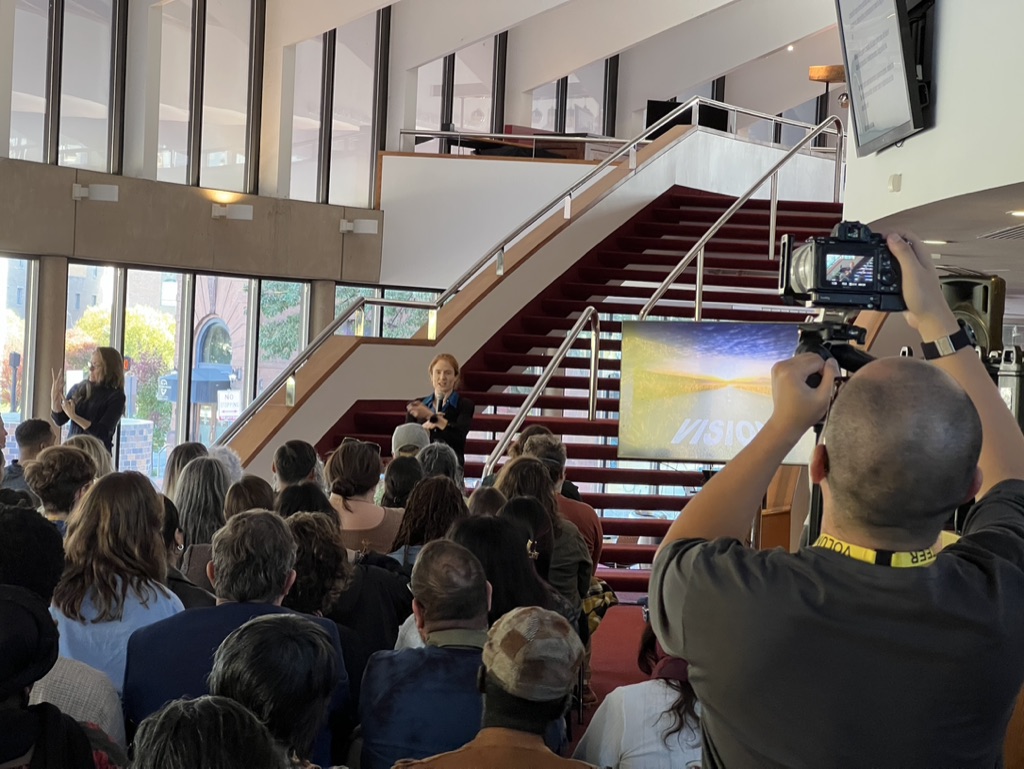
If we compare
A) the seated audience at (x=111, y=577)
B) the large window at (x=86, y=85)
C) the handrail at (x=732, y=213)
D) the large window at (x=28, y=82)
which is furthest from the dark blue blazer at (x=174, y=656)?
the large window at (x=86, y=85)

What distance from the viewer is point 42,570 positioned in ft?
7.97

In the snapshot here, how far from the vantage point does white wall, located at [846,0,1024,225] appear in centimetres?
532

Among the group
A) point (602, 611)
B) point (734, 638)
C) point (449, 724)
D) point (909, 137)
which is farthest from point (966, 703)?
point (909, 137)

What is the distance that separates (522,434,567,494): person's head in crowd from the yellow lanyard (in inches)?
161

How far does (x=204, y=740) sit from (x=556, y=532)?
11.9ft

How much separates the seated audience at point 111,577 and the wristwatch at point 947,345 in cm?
215

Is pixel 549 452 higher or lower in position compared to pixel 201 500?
higher

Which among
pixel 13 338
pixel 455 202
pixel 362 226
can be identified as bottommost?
pixel 13 338

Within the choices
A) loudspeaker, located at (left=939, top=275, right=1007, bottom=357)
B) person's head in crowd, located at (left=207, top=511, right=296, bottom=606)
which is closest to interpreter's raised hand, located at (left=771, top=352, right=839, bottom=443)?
person's head in crowd, located at (left=207, top=511, right=296, bottom=606)

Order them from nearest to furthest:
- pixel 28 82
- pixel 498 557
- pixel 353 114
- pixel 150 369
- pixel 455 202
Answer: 1. pixel 498 557
2. pixel 28 82
3. pixel 150 369
4. pixel 455 202
5. pixel 353 114

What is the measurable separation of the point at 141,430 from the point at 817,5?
484 inches

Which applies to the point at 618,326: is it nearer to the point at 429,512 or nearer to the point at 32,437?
the point at 32,437

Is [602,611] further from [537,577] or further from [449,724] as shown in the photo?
[449,724]

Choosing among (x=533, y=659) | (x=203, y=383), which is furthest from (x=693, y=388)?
(x=203, y=383)
